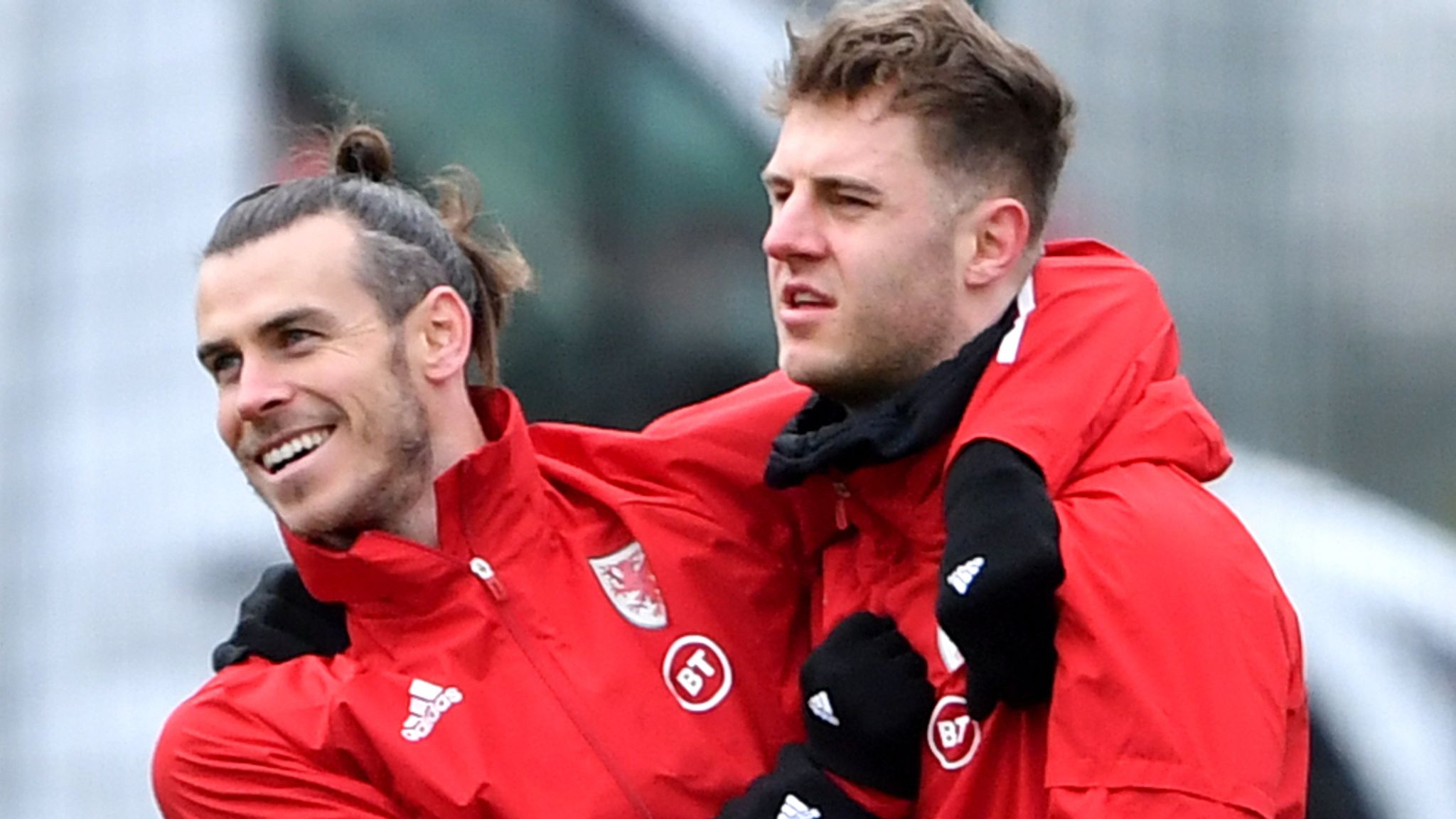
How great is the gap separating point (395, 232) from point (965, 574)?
0.74 meters

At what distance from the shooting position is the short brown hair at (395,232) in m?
2.01

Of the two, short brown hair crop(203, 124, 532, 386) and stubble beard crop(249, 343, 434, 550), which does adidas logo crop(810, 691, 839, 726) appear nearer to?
stubble beard crop(249, 343, 434, 550)

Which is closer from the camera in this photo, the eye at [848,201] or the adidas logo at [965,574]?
the adidas logo at [965,574]

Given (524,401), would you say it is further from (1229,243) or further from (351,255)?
(351,255)

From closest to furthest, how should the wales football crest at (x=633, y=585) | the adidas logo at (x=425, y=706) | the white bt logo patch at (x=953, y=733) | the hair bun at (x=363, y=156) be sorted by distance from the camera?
the white bt logo patch at (x=953, y=733) → the adidas logo at (x=425, y=706) → the wales football crest at (x=633, y=585) → the hair bun at (x=363, y=156)

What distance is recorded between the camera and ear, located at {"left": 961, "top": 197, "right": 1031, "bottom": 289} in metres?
1.78

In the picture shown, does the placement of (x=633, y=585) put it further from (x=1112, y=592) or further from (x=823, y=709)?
(x=1112, y=592)

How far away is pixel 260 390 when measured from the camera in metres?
1.93

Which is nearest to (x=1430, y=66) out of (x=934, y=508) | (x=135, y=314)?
(x=934, y=508)

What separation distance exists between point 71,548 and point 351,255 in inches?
69.6

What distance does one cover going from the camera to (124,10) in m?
3.58

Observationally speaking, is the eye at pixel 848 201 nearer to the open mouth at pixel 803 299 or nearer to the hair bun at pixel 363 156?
the open mouth at pixel 803 299

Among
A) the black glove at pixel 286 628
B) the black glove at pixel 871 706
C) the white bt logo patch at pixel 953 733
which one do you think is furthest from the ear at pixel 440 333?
the white bt logo patch at pixel 953 733

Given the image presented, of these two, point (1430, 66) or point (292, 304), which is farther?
point (1430, 66)
